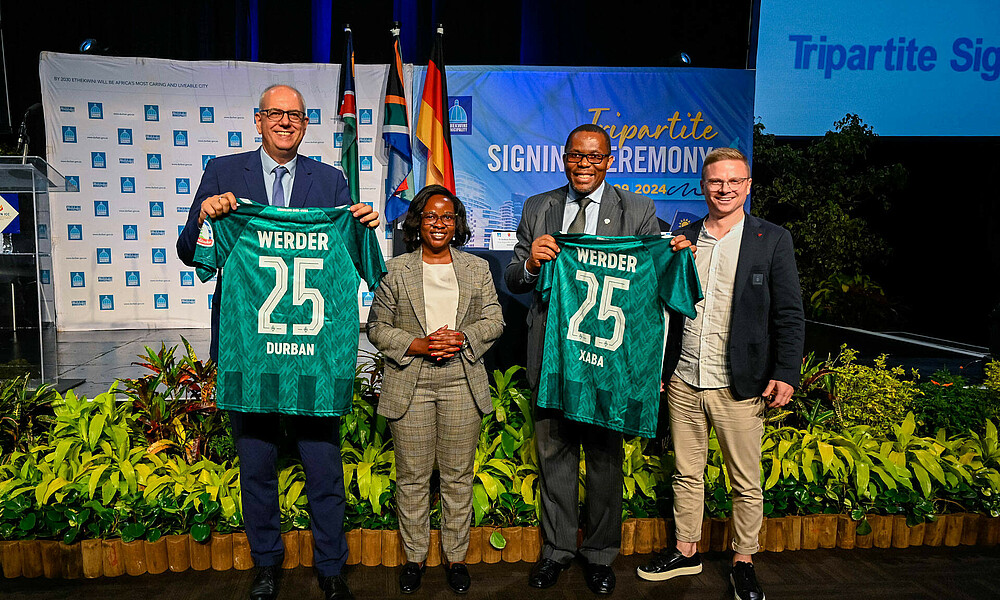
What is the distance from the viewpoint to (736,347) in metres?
2.24

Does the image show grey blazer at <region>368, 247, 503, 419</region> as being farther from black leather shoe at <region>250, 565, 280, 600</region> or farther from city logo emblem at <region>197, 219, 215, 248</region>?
black leather shoe at <region>250, 565, 280, 600</region>

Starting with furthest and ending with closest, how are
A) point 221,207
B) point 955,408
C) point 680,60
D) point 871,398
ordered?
point 680,60 → point 955,408 → point 871,398 → point 221,207

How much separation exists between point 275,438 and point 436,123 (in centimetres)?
497

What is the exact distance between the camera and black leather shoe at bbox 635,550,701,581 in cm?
250

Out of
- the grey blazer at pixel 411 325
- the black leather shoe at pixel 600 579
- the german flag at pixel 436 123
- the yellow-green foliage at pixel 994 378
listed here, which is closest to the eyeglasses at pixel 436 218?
the grey blazer at pixel 411 325

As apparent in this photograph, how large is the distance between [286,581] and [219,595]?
25 centimetres

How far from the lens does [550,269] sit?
2.35 meters

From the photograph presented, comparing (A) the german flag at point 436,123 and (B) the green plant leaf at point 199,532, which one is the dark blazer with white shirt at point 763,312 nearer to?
(B) the green plant leaf at point 199,532

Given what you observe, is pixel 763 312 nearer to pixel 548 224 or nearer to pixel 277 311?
pixel 548 224

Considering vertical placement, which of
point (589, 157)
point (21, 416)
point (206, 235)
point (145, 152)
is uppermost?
point (145, 152)

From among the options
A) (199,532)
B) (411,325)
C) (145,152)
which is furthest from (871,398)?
(145,152)

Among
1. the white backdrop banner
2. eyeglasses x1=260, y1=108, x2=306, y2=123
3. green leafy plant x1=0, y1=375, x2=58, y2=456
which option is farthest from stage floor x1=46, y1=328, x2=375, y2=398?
eyeglasses x1=260, y1=108, x2=306, y2=123

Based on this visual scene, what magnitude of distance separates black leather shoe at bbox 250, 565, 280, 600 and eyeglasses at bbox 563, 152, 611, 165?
1920 millimetres

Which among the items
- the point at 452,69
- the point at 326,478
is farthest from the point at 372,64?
the point at 326,478
